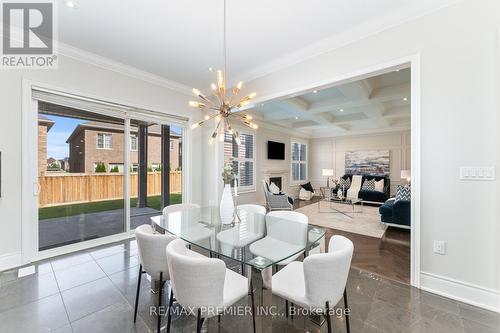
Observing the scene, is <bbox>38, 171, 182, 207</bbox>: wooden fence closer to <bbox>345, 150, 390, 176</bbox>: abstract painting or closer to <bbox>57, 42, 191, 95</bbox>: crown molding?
<bbox>57, 42, 191, 95</bbox>: crown molding

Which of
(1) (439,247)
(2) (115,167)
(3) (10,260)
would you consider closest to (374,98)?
(1) (439,247)

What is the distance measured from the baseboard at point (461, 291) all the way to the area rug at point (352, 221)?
1.67 m

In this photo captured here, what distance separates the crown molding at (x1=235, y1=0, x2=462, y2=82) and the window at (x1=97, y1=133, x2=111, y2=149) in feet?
8.27

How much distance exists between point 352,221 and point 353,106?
267 cm

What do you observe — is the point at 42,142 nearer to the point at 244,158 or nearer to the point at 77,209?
the point at 77,209

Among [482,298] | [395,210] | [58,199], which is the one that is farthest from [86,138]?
[395,210]

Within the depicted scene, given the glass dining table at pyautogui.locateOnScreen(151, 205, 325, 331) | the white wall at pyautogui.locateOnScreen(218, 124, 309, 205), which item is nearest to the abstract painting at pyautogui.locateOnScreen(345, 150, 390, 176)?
the white wall at pyautogui.locateOnScreen(218, 124, 309, 205)

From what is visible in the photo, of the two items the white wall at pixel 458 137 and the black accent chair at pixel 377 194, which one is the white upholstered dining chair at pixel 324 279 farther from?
the black accent chair at pixel 377 194

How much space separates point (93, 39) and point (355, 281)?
425 cm

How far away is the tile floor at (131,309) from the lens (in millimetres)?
1626

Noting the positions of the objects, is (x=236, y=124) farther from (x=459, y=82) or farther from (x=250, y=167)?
(x=459, y=82)

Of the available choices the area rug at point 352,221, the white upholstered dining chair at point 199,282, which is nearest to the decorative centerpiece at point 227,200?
the white upholstered dining chair at point 199,282

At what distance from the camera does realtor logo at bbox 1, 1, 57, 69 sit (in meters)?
2.21

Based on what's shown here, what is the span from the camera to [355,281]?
2281mm
